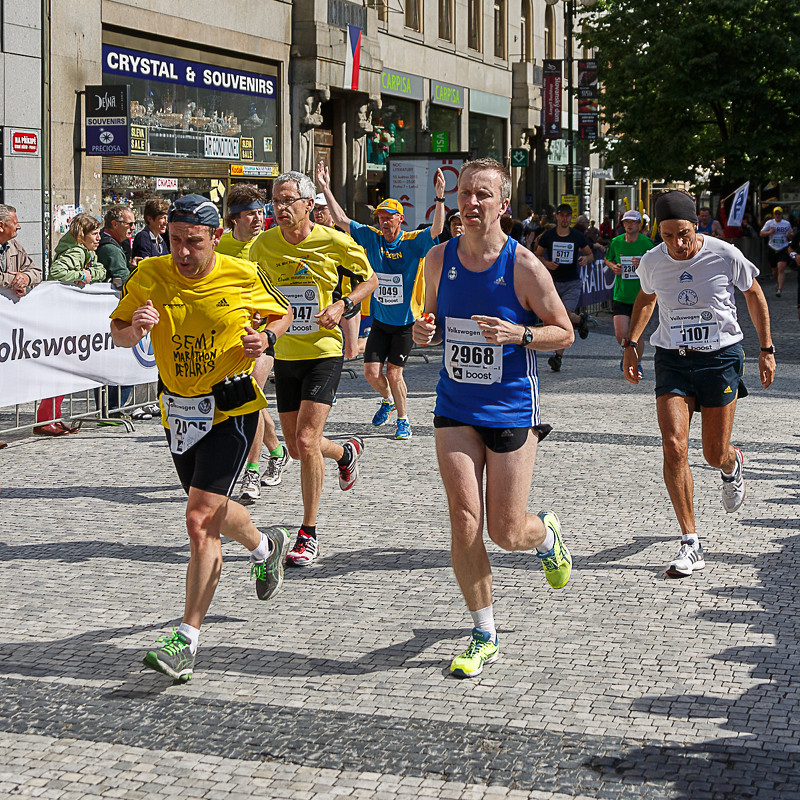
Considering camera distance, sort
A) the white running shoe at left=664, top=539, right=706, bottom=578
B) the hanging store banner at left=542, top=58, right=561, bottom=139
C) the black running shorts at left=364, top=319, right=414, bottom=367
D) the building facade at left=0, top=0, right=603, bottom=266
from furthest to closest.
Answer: the hanging store banner at left=542, top=58, right=561, bottom=139 → the building facade at left=0, top=0, right=603, bottom=266 → the black running shorts at left=364, top=319, right=414, bottom=367 → the white running shoe at left=664, top=539, right=706, bottom=578

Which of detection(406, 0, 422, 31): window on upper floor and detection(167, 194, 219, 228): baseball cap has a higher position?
detection(406, 0, 422, 31): window on upper floor

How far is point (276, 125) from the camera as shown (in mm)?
25188

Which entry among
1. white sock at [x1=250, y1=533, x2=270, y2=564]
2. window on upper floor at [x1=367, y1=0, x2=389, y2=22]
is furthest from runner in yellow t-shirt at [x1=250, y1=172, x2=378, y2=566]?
window on upper floor at [x1=367, y1=0, x2=389, y2=22]

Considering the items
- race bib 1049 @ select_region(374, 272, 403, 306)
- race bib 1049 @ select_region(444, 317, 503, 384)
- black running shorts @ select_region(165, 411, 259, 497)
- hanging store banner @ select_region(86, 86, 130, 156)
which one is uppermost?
hanging store banner @ select_region(86, 86, 130, 156)

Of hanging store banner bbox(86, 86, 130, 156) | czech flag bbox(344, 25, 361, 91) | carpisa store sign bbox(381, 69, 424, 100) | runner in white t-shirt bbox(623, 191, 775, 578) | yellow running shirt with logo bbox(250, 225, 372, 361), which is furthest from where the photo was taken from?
carpisa store sign bbox(381, 69, 424, 100)

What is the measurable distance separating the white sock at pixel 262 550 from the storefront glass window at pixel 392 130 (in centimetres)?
2354

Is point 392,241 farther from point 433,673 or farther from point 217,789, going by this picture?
point 217,789

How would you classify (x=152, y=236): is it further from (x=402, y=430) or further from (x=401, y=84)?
(x=401, y=84)

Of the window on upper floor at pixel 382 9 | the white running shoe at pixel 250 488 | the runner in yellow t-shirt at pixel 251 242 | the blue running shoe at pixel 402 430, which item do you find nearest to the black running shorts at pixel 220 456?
the white running shoe at pixel 250 488

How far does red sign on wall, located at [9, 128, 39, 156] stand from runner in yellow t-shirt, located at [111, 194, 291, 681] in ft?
43.6

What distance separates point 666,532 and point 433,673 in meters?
2.77

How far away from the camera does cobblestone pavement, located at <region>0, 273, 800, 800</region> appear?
4.16 m

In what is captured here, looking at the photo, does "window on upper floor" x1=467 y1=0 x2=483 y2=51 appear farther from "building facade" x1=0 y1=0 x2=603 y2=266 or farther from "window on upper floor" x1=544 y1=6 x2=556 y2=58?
"window on upper floor" x1=544 y1=6 x2=556 y2=58

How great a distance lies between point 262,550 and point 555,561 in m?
1.28
